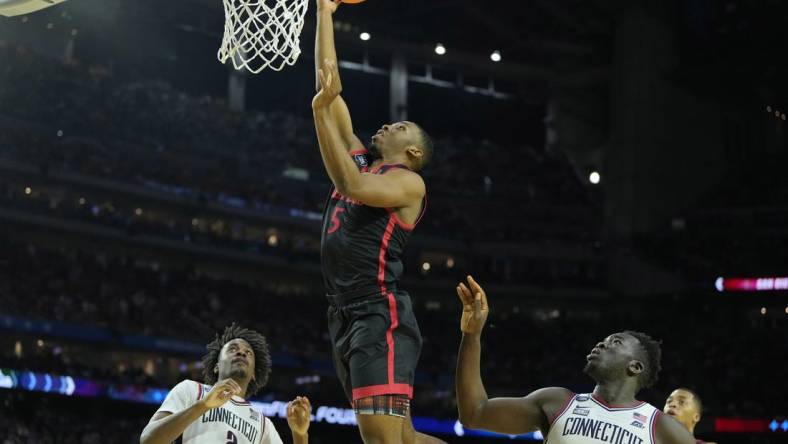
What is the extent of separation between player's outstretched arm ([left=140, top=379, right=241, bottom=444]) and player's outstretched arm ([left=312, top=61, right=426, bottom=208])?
1.22 meters

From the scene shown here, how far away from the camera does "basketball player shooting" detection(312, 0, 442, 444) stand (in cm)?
495

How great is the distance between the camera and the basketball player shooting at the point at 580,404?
16.7 feet

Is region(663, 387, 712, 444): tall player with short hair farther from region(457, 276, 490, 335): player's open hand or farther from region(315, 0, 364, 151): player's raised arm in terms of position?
region(315, 0, 364, 151): player's raised arm

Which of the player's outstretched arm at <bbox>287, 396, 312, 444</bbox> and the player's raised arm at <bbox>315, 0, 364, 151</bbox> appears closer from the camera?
the player's raised arm at <bbox>315, 0, 364, 151</bbox>

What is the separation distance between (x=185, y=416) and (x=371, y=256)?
4.30ft

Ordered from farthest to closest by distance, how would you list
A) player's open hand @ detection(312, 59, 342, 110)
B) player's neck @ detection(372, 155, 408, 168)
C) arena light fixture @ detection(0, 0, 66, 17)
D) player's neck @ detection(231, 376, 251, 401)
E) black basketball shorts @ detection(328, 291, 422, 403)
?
arena light fixture @ detection(0, 0, 66, 17)
player's neck @ detection(231, 376, 251, 401)
player's neck @ detection(372, 155, 408, 168)
black basketball shorts @ detection(328, 291, 422, 403)
player's open hand @ detection(312, 59, 342, 110)

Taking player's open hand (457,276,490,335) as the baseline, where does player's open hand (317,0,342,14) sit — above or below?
above

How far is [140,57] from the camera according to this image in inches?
1442

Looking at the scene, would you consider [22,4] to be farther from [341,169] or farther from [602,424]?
[602,424]

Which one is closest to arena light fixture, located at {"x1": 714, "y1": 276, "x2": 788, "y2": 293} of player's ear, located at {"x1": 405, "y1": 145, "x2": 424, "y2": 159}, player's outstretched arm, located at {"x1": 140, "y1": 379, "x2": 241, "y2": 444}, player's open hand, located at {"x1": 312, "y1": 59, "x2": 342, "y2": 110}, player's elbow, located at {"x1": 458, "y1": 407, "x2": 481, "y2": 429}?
player's elbow, located at {"x1": 458, "y1": 407, "x2": 481, "y2": 429}

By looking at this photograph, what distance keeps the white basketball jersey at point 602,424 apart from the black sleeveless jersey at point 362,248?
1077mm

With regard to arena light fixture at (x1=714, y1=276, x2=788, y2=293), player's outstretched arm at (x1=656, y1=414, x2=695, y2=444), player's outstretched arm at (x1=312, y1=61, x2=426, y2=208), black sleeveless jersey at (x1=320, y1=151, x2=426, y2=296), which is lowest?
player's outstretched arm at (x1=656, y1=414, x2=695, y2=444)

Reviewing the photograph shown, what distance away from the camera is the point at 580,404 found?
526cm

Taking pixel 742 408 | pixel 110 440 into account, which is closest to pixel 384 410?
pixel 110 440
